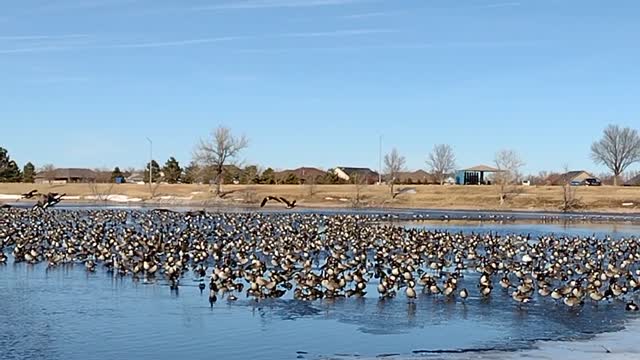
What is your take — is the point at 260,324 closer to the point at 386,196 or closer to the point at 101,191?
the point at 386,196

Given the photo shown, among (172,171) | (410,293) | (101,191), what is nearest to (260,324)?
(410,293)

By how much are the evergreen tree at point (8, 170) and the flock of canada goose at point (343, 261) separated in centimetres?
7489

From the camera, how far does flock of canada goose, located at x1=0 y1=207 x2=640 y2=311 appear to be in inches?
880

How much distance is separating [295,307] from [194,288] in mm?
3899

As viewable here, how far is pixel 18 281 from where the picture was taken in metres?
24.1

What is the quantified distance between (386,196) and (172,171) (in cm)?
3766

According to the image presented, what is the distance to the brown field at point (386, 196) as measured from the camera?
80.8 m

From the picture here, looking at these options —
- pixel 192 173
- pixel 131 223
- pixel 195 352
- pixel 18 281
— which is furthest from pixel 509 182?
pixel 195 352

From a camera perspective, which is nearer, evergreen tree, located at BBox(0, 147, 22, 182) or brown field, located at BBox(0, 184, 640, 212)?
brown field, located at BBox(0, 184, 640, 212)

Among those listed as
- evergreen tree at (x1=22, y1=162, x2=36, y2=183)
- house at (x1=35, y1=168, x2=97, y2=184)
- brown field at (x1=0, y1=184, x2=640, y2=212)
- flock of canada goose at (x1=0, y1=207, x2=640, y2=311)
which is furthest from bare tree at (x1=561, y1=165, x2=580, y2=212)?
house at (x1=35, y1=168, x2=97, y2=184)

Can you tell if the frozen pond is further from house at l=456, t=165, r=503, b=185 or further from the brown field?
house at l=456, t=165, r=503, b=185

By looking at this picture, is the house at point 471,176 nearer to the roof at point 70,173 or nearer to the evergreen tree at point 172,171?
the evergreen tree at point 172,171

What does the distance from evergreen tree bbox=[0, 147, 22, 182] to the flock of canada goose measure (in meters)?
74.9

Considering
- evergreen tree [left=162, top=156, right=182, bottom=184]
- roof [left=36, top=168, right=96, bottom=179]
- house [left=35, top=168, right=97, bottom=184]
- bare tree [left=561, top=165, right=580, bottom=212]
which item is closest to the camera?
bare tree [left=561, top=165, right=580, bottom=212]
